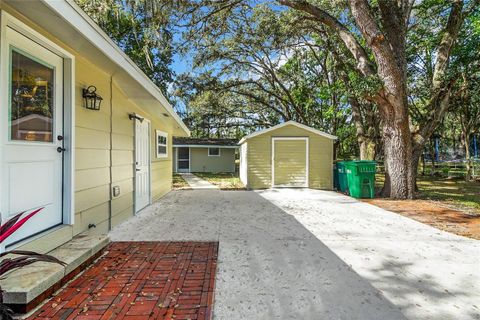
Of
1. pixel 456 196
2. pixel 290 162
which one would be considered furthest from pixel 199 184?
pixel 456 196

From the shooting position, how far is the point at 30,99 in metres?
2.55

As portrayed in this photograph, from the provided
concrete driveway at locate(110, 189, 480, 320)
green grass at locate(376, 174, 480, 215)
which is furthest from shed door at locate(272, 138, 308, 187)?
concrete driveway at locate(110, 189, 480, 320)

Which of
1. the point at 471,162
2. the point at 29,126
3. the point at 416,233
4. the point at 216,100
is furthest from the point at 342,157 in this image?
the point at 29,126

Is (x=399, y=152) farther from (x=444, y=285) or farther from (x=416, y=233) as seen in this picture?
(x=444, y=285)

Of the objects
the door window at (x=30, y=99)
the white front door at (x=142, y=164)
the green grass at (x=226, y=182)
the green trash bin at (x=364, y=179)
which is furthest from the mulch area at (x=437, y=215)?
the door window at (x=30, y=99)

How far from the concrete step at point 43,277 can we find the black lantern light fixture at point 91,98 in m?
1.72

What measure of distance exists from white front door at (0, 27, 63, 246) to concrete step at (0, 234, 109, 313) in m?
0.33

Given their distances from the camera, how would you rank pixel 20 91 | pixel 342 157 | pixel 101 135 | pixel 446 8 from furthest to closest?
pixel 342 157 → pixel 446 8 → pixel 101 135 → pixel 20 91

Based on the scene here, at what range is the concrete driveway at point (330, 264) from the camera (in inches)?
85.0

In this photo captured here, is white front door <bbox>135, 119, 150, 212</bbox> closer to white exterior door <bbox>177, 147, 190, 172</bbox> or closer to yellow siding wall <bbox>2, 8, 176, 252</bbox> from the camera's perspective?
yellow siding wall <bbox>2, 8, 176, 252</bbox>

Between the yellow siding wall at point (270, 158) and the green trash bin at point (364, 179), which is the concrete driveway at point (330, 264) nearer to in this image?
the green trash bin at point (364, 179)

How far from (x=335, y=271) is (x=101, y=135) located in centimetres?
352

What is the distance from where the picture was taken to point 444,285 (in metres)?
Result: 2.52

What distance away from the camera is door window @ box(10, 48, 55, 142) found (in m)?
2.33
